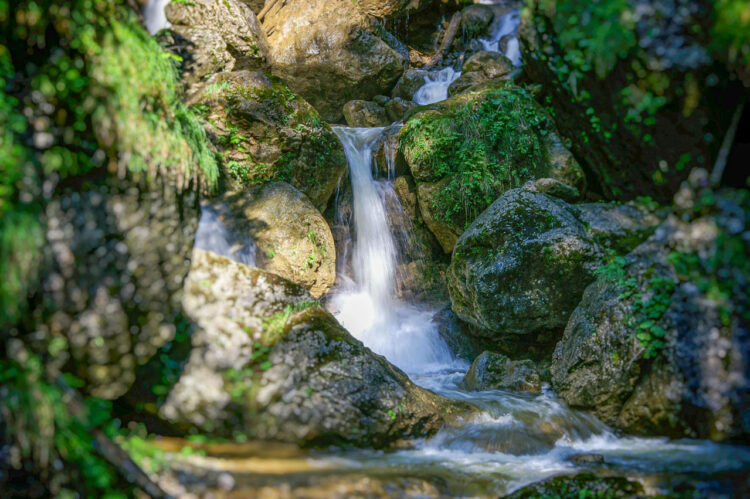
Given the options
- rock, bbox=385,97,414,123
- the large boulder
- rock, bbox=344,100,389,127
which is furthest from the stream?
rock, bbox=385,97,414,123

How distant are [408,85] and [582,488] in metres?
11.2

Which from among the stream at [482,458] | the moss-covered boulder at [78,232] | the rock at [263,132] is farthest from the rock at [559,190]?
the moss-covered boulder at [78,232]

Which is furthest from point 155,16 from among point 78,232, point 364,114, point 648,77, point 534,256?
point 364,114

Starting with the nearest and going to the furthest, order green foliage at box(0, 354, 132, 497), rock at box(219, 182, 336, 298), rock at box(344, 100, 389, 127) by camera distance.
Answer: green foliage at box(0, 354, 132, 497)
rock at box(219, 182, 336, 298)
rock at box(344, 100, 389, 127)

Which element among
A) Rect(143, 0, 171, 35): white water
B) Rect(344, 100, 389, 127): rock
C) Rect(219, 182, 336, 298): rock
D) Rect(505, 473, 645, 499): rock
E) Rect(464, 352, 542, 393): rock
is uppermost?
Rect(344, 100, 389, 127): rock

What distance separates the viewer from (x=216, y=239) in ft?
15.6

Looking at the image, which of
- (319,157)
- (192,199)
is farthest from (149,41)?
(319,157)

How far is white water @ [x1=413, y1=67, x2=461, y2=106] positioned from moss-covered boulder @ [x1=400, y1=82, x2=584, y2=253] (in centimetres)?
382

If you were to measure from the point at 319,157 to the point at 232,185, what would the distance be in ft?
5.94

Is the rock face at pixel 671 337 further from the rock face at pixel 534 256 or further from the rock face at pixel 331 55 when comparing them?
the rock face at pixel 331 55

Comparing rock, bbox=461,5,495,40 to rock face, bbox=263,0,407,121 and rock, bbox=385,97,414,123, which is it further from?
rock, bbox=385,97,414,123

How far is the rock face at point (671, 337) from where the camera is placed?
3.32m

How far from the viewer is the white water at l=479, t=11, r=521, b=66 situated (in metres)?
14.0

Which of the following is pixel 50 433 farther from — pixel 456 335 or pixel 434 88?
pixel 434 88
